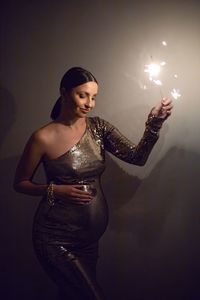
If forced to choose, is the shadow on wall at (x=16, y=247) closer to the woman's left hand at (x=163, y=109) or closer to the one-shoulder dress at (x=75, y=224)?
the one-shoulder dress at (x=75, y=224)

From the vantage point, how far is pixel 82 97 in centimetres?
162

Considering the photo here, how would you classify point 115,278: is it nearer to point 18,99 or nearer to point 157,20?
point 18,99

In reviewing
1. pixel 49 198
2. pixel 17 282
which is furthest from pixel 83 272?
pixel 17 282

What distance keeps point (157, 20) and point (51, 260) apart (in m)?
1.40

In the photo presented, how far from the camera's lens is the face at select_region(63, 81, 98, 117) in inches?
63.5

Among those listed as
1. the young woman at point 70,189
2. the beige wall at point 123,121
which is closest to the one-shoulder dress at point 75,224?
the young woman at point 70,189

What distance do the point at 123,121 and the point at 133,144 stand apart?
0.38 metres

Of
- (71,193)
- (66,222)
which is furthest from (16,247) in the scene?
(71,193)

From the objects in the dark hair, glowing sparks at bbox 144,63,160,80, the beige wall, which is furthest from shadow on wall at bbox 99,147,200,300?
the dark hair

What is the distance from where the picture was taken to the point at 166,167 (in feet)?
6.97

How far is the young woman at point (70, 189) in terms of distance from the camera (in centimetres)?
155

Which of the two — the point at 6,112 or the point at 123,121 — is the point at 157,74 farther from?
the point at 6,112

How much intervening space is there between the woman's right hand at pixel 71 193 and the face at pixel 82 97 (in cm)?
34

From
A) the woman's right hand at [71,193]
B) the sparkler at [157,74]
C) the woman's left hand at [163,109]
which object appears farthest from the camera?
the sparkler at [157,74]
